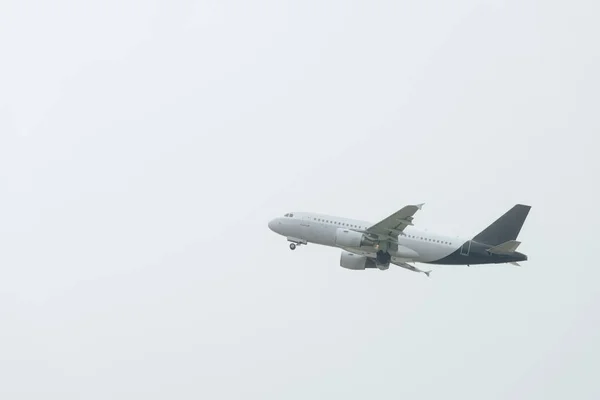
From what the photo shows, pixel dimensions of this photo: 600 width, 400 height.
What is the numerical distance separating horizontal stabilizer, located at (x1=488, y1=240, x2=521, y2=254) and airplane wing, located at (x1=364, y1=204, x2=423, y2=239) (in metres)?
8.01

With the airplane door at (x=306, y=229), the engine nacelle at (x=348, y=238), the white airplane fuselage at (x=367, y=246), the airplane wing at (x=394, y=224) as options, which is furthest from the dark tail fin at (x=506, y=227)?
the airplane door at (x=306, y=229)

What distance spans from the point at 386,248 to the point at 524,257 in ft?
39.3

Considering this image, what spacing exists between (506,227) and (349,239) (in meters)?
14.0

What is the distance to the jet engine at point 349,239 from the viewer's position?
4222 inches

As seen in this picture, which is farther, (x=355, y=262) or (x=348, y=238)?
(x=355, y=262)

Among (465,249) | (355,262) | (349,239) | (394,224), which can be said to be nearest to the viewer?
(394,224)

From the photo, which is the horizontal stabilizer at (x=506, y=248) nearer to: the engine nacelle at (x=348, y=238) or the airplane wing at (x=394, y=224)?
the airplane wing at (x=394, y=224)

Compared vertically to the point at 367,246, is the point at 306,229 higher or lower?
higher

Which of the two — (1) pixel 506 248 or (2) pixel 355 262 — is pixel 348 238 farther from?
(1) pixel 506 248

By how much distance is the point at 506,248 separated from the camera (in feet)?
349

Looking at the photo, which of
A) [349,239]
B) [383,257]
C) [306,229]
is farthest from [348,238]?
[306,229]

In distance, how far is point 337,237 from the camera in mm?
108000

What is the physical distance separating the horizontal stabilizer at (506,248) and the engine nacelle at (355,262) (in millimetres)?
12274

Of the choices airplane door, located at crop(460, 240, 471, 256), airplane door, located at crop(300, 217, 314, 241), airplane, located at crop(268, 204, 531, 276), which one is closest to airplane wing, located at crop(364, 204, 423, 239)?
airplane, located at crop(268, 204, 531, 276)
